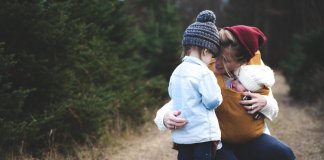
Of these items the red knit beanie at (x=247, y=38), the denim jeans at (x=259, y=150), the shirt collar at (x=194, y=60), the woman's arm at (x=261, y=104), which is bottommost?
the denim jeans at (x=259, y=150)

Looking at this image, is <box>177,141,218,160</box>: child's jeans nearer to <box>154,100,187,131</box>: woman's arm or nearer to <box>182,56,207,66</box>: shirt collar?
<box>154,100,187,131</box>: woman's arm

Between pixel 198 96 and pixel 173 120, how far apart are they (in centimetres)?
26

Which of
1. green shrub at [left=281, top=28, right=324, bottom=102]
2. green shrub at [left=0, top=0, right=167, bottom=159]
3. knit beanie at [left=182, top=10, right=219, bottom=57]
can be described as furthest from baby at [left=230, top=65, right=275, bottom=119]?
green shrub at [left=281, top=28, right=324, bottom=102]

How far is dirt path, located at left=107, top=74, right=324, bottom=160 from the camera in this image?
21.7 ft

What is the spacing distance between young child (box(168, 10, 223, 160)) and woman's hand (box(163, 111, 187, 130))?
0.13 feet

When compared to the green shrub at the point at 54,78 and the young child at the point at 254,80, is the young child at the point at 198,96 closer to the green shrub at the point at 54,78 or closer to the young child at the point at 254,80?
the young child at the point at 254,80

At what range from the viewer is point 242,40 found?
11.0 ft

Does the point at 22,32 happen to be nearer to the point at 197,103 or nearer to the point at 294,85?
the point at 197,103

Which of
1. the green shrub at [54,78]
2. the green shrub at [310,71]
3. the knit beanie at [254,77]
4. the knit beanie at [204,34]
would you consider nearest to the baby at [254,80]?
the knit beanie at [254,77]

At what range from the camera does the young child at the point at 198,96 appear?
3.11 meters

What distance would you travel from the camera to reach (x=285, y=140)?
7438 mm

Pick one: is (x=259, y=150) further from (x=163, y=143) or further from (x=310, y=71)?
(x=310, y=71)

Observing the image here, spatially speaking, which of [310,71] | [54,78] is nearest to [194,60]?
[54,78]

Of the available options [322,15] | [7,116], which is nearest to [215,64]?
[7,116]
